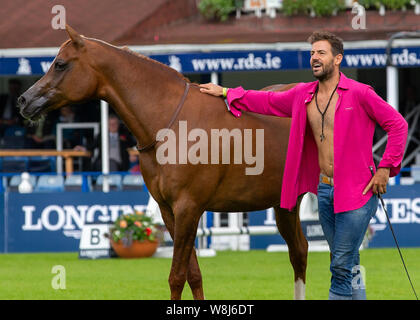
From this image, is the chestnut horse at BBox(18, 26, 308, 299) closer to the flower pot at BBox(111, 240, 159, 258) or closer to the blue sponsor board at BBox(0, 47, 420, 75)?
the flower pot at BBox(111, 240, 159, 258)

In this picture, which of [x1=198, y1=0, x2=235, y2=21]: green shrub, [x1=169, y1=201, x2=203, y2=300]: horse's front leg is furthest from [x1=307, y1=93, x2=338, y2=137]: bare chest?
[x1=198, y1=0, x2=235, y2=21]: green shrub

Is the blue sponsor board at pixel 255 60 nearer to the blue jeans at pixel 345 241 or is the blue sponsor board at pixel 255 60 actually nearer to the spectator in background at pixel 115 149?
the spectator in background at pixel 115 149

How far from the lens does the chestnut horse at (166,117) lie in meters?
6.81

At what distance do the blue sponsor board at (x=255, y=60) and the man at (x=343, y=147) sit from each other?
30.1 ft

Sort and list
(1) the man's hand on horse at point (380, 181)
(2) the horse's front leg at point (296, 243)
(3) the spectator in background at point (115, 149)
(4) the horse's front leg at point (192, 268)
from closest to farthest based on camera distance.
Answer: (1) the man's hand on horse at point (380, 181)
(4) the horse's front leg at point (192, 268)
(2) the horse's front leg at point (296, 243)
(3) the spectator in background at point (115, 149)

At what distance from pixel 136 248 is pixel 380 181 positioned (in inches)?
298

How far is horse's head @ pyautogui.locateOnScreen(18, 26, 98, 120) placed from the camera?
6891 millimetres

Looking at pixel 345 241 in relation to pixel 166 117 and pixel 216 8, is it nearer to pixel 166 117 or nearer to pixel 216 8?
pixel 166 117

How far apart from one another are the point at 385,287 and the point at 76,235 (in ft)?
19.8

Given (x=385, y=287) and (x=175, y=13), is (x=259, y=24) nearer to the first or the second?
(x=175, y=13)

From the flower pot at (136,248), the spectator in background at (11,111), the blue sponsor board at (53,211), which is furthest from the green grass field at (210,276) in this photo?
the spectator in background at (11,111)

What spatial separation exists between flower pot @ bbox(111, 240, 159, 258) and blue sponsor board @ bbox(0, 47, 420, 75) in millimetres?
3673

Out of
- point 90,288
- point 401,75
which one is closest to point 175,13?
point 401,75

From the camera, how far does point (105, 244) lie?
43.2ft
